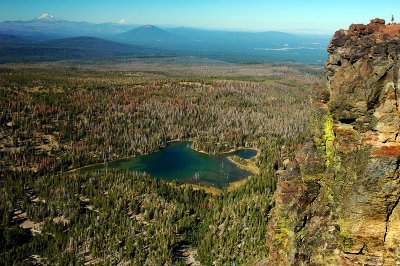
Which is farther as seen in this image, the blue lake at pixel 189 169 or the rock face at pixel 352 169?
the blue lake at pixel 189 169

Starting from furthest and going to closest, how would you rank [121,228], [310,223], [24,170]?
[24,170]
[121,228]
[310,223]

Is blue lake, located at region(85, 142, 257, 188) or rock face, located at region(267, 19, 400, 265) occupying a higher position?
rock face, located at region(267, 19, 400, 265)

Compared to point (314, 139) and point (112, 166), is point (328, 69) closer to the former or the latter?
point (314, 139)

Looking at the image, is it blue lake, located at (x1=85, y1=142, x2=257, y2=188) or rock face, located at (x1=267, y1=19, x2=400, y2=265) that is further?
blue lake, located at (x1=85, y1=142, x2=257, y2=188)

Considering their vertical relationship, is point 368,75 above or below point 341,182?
above

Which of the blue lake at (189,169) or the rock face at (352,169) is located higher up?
the rock face at (352,169)

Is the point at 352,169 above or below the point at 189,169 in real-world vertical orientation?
above

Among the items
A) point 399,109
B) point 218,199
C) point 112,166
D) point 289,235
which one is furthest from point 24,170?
point 399,109

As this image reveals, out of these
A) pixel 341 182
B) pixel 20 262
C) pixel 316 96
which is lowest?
pixel 20 262
